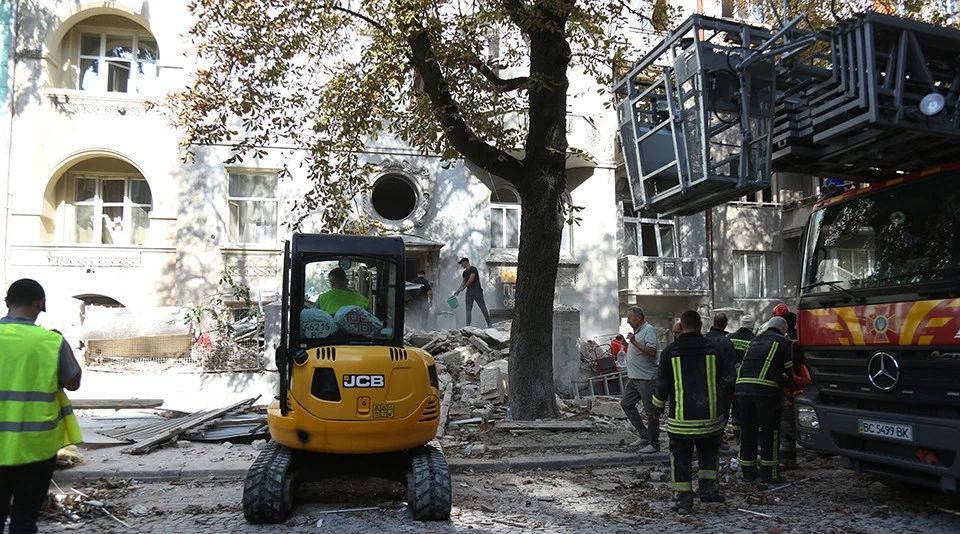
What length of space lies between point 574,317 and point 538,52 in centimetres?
514

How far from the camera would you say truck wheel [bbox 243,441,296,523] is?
546 cm

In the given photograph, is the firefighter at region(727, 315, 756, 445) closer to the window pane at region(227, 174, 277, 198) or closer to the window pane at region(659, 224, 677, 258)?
the window pane at region(227, 174, 277, 198)

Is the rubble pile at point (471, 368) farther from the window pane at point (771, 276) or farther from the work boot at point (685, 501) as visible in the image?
the window pane at point (771, 276)

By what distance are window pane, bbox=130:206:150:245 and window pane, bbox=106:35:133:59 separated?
13.8ft

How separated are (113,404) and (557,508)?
27.5 ft

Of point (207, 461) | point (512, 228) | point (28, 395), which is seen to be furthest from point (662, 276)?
point (28, 395)

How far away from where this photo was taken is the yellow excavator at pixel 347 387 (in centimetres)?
556

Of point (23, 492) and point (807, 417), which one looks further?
point (807, 417)

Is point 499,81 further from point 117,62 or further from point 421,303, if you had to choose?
point 117,62

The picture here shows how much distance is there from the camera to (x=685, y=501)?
19.8 ft

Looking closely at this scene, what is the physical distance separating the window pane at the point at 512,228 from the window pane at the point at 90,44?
Answer: 12088 millimetres

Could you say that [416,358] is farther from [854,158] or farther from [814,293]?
[854,158]

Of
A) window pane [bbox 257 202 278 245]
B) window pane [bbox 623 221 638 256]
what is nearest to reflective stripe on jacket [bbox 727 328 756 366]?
window pane [bbox 257 202 278 245]

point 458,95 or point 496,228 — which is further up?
point 458,95
